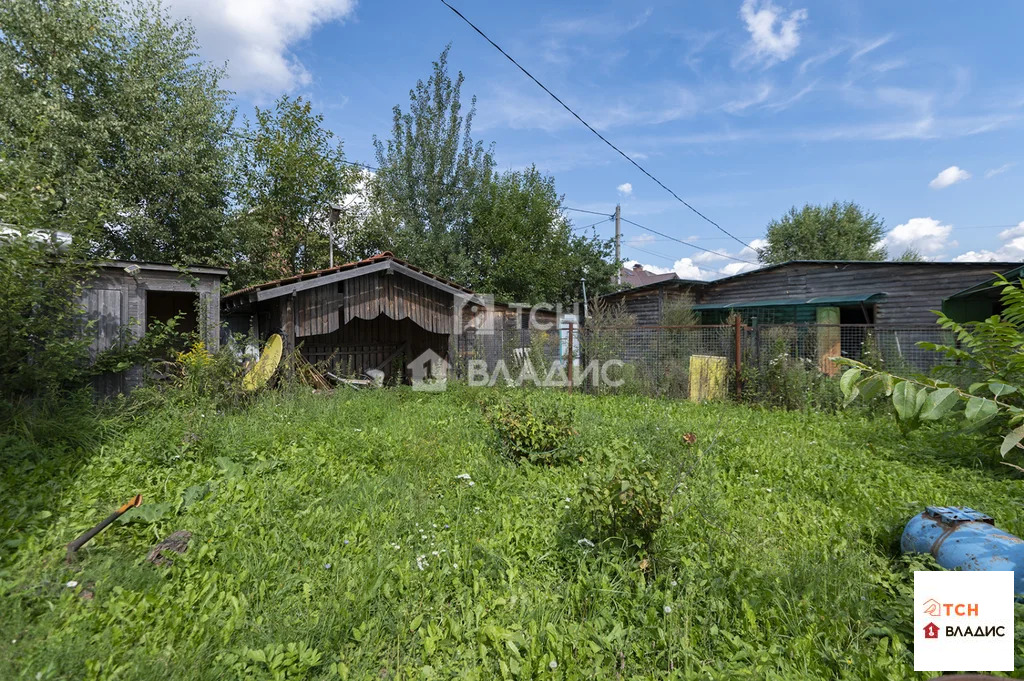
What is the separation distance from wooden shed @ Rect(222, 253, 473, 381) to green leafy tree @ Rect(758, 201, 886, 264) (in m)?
25.4

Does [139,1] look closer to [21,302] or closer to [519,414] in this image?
[21,302]

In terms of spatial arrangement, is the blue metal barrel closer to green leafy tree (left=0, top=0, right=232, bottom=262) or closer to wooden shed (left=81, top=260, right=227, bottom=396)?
wooden shed (left=81, top=260, right=227, bottom=396)

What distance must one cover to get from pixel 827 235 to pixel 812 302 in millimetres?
19334

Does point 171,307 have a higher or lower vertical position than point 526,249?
lower

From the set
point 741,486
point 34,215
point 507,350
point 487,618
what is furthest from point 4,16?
point 741,486

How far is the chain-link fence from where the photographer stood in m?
7.90

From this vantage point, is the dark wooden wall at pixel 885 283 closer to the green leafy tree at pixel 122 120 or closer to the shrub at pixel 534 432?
the shrub at pixel 534 432

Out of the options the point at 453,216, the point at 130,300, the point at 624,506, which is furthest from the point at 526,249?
the point at 624,506

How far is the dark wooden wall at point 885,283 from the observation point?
1027cm

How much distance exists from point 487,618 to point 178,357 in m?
5.82

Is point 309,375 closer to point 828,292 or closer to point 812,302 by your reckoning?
point 812,302

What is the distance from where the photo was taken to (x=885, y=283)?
11328 mm

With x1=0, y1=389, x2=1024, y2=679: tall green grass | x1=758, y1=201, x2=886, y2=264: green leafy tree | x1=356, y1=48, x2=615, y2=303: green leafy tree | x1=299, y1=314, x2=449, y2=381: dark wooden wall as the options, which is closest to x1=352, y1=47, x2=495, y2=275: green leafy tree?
x1=356, y1=48, x2=615, y2=303: green leafy tree

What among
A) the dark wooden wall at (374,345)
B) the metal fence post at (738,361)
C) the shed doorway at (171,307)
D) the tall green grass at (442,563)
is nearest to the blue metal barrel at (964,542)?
the tall green grass at (442,563)
